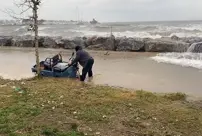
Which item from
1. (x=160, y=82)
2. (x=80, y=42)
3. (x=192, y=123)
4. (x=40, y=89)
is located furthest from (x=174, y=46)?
(x=192, y=123)

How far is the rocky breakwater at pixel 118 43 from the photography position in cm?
2891

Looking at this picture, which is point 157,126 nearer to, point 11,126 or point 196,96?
point 11,126

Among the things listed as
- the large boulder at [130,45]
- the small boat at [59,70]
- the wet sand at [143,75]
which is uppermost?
the large boulder at [130,45]

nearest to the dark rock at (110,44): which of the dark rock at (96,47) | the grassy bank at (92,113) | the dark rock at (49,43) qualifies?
the dark rock at (96,47)

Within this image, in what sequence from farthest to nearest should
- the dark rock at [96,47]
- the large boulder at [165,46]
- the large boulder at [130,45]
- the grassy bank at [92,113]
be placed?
1. the dark rock at [96,47]
2. the large boulder at [130,45]
3. the large boulder at [165,46]
4. the grassy bank at [92,113]

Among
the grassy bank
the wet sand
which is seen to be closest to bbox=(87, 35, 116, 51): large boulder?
the wet sand

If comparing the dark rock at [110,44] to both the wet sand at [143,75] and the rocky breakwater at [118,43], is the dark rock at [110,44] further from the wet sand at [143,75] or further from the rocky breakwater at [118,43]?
the wet sand at [143,75]

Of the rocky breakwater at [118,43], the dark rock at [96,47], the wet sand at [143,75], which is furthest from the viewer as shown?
the dark rock at [96,47]

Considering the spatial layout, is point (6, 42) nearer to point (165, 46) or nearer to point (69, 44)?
point (69, 44)

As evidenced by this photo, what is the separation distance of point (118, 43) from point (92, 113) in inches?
902

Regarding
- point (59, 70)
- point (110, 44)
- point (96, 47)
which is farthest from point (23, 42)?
point (59, 70)

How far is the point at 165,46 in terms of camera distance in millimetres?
28891

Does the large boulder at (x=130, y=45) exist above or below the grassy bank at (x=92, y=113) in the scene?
above

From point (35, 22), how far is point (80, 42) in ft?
66.8
